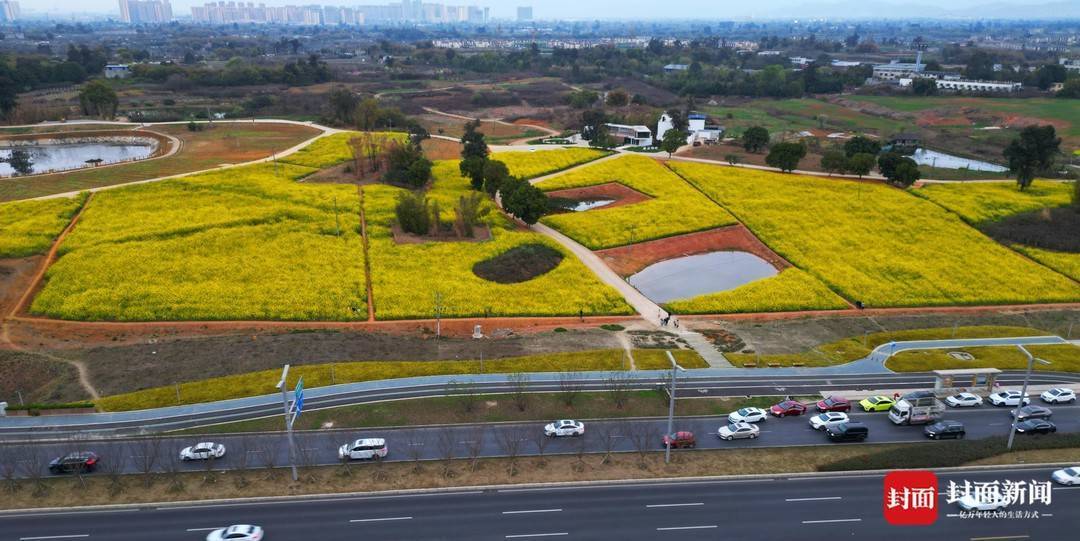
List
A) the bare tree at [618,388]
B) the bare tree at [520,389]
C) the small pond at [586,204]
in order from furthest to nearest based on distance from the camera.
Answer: the small pond at [586,204]
the bare tree at [618,388]
the bare tree at [520,389]

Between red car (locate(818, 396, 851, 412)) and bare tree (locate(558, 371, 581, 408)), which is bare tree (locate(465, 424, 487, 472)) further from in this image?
red car (locate(818, 396, 851, 412))

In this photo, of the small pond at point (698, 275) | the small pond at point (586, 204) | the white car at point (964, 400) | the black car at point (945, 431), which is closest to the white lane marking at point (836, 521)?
the black car at point (945, 431)

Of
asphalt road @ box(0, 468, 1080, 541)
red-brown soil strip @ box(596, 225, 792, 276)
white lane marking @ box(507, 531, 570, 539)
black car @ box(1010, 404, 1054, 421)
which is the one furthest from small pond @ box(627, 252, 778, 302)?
white lane marking @ box(507, 531, 570, 539)

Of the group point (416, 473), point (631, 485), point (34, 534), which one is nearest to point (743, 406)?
point (631, 485)

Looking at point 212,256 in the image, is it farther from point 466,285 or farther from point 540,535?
point 540,535

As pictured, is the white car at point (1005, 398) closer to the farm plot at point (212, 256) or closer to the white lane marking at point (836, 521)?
the white lane marking at point (836, 521)

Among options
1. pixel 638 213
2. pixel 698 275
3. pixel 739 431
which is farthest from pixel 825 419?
pixel 638 213
